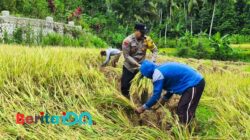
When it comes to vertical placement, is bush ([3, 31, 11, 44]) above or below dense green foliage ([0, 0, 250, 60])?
above

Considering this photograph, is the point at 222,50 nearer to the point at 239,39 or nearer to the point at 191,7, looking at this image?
the point at 239,39

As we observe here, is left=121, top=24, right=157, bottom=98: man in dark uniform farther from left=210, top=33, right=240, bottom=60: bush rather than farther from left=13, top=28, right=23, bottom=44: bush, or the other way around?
left=210, top=33, right=240, bottom=60: bush

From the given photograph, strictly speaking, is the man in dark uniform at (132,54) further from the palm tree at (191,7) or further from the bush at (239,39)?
the palm tree at (191,7)

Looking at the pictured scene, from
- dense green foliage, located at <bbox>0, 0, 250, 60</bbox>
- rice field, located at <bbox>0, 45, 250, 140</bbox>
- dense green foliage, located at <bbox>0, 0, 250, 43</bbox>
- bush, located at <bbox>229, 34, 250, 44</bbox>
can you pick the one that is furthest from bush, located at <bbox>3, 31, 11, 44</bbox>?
bush, located at <bbox>229, 34, 250, 44</bbox>

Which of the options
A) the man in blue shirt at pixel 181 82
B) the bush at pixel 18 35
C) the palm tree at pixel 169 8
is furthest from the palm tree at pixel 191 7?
the man in blue shirt at pixel 181 82

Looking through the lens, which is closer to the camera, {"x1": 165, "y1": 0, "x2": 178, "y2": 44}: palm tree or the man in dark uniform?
the man in dark uniform

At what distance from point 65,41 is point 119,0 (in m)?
21.8

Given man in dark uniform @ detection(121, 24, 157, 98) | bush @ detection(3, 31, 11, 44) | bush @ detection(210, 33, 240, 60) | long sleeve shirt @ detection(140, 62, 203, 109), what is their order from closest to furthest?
long sleeve shirt @ detection(140, 62, 203, 109) → man in dark uniform @ detection(121, 24, 157, 98) → bush @ detection(3, 31, 11, 44) → bush @ detection(210, 33, 240, 60)

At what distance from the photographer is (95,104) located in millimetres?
5484

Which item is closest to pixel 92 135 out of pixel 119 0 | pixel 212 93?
pixel 212 93

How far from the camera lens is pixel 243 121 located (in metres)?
4.80

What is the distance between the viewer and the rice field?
14.8 feet

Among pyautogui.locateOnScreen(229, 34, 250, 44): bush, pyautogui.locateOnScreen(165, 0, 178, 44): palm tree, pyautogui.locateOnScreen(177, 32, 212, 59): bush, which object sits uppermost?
pyautogui.locateOnScreen(165, 0, 178, 44): palm tree

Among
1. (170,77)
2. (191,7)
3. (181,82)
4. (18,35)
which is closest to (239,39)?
(191,7)
